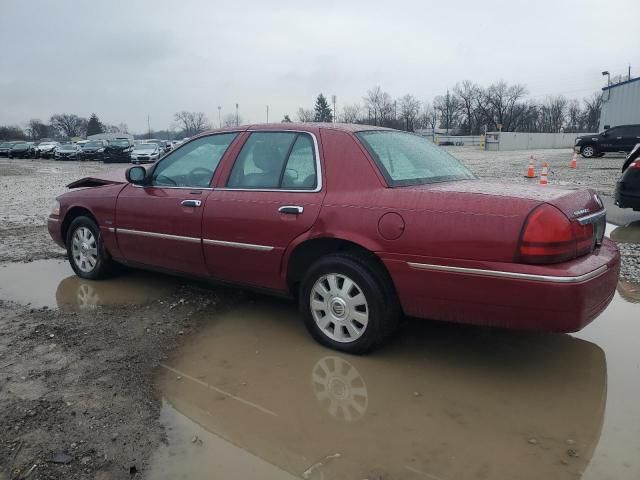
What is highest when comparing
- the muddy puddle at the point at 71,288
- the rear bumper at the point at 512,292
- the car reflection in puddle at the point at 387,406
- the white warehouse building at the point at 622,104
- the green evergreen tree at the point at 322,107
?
the green evergreen tree at the point at 322,107

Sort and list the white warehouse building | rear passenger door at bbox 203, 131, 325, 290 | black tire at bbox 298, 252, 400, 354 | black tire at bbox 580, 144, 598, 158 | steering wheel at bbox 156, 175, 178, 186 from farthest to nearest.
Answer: the white warehouse building → black tire at bbox 580, 144, 598, 158 → steering wheel at bbox 156, 175, 178, 186 → rear passenger door at bbox 203, 131, 325, 290 → black tire at bbox 298, 252, 400, 354

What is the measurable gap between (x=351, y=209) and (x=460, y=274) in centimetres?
83

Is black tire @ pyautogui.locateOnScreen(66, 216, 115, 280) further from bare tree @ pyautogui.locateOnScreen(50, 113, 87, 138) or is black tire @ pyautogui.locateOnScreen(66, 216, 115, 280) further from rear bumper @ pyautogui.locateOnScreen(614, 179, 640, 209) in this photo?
bare tree @ pyautogui.locateOnScreen(50, 113, 87, 138)

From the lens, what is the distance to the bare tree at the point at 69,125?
115 meters

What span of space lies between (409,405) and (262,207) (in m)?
1.74

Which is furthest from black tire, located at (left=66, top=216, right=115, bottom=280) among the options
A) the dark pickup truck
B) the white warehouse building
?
the white warehouse building

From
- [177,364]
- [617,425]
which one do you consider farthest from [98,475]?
[617,425]

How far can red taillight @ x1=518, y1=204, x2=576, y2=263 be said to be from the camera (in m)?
2.95

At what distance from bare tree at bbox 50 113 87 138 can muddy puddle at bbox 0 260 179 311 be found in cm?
12040

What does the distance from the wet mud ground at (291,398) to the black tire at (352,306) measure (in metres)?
0.14

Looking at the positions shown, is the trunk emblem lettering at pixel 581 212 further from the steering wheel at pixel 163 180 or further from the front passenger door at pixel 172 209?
the steering wheel at pixel 163 180

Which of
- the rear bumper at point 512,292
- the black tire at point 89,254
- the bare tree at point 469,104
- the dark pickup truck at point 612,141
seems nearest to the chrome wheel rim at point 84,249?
the black tire at point 89,254

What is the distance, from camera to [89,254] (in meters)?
5.53

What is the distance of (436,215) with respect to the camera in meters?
3.20
